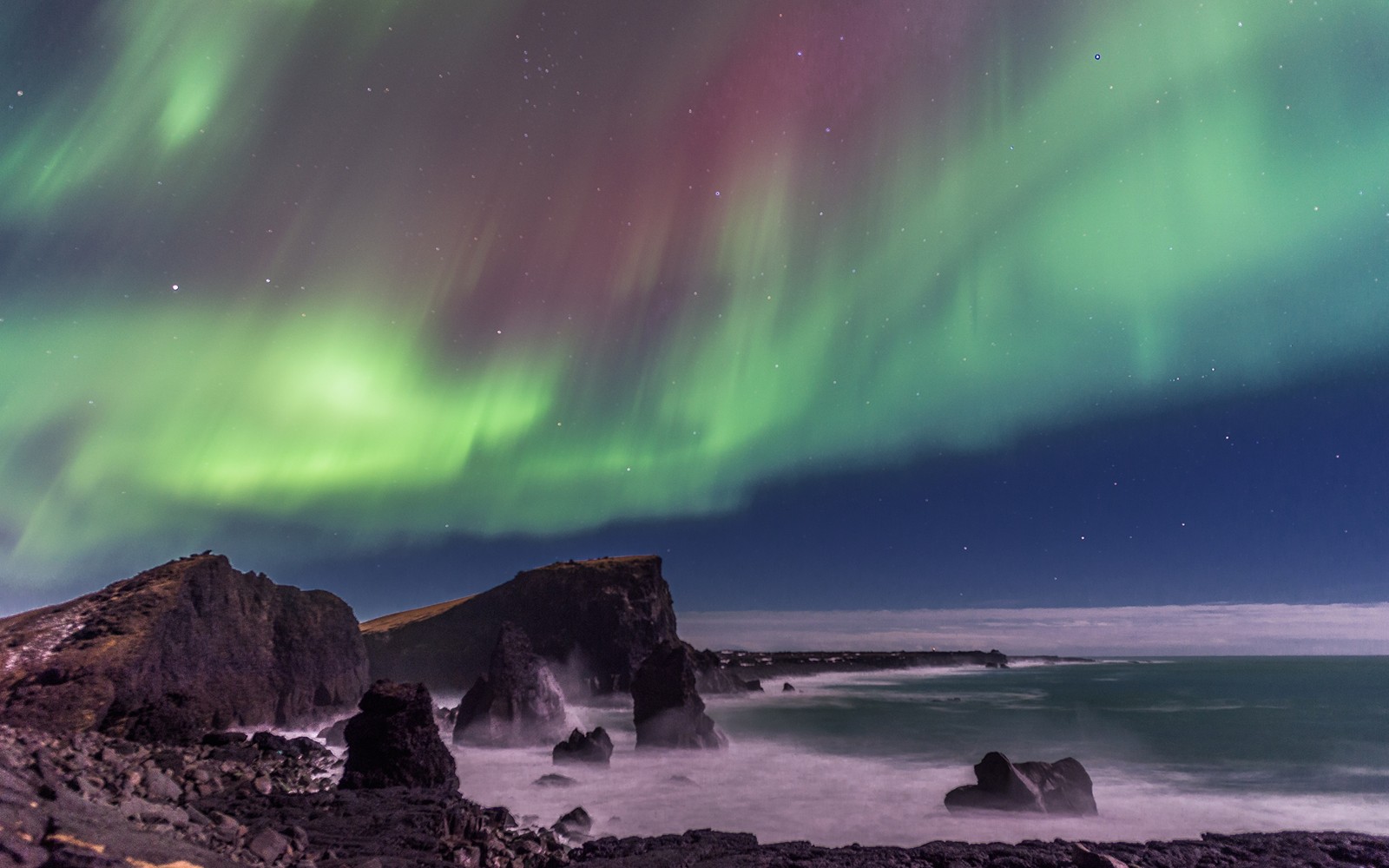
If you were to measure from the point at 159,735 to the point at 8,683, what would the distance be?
4.37 metres


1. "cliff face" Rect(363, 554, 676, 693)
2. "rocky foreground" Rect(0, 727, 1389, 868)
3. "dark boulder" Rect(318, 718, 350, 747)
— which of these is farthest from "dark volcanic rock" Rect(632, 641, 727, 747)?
"cliff face" Rect(363, 554, 676, 693)

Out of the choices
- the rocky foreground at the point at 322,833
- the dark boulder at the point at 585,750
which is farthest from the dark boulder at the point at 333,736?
the rocky foreground at the point at 322,833

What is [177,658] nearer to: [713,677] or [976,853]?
[976,853]

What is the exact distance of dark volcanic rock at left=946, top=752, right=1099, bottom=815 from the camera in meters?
22.0

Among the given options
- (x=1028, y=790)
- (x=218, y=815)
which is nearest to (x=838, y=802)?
(x=1028, y=790)

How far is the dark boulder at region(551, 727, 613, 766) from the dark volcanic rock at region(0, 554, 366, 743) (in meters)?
14.3

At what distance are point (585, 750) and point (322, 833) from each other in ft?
62.0

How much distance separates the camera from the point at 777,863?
1384cm

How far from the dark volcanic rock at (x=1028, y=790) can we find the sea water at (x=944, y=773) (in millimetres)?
715

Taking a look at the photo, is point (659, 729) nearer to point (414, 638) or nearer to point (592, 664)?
point (592, 664)

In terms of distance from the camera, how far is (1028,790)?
22.0 metres

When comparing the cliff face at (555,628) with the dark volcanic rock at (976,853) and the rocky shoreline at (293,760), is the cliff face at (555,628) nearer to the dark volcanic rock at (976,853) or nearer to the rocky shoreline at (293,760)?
the rocky shoreline at (293,760)

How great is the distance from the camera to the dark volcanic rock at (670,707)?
36562 mm

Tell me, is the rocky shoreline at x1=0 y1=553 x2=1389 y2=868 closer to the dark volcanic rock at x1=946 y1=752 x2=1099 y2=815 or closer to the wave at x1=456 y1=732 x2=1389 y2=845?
the dark volcanic rock at x1=946 y1=752 x2=1099 y2=815
